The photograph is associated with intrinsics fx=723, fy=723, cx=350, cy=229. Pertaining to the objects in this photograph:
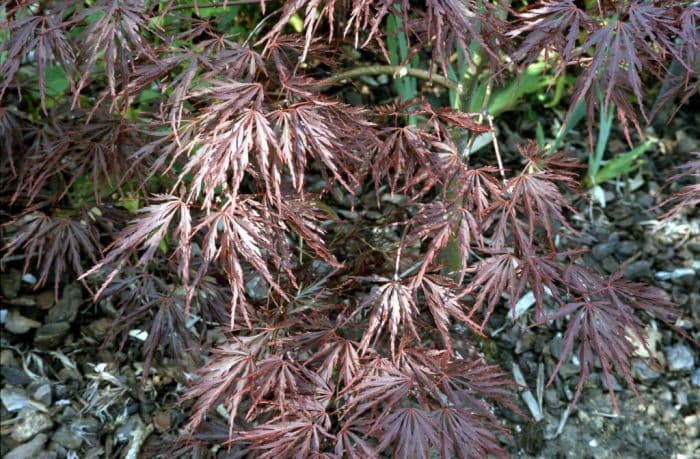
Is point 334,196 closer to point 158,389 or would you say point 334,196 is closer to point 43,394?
point 158,389

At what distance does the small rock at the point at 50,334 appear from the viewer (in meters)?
2.05

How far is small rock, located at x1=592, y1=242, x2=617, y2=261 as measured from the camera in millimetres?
2320

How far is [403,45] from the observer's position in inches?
83.7

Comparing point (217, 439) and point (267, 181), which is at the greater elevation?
point (267, 181)

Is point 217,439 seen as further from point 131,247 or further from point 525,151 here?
point 525,151

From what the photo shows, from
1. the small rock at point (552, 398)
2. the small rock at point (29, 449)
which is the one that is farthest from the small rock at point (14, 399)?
the small rock at point (552, 398)

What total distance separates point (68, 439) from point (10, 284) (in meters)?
0.52

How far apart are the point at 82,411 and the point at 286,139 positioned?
3.89 ft

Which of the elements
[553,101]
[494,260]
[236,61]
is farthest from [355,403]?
[553,101]

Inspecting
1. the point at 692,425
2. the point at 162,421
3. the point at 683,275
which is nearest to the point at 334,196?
the point at 162,421

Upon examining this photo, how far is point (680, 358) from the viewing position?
2.10 metres

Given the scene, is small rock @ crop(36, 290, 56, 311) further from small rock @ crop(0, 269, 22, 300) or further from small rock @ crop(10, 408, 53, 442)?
small rock @ crop(10, 408, 53, 442)

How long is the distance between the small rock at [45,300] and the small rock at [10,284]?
65mm

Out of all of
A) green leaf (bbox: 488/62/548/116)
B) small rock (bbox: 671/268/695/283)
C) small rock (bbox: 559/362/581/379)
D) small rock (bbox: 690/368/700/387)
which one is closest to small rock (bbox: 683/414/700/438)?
small rock (bbox: 690/368/700/387)
